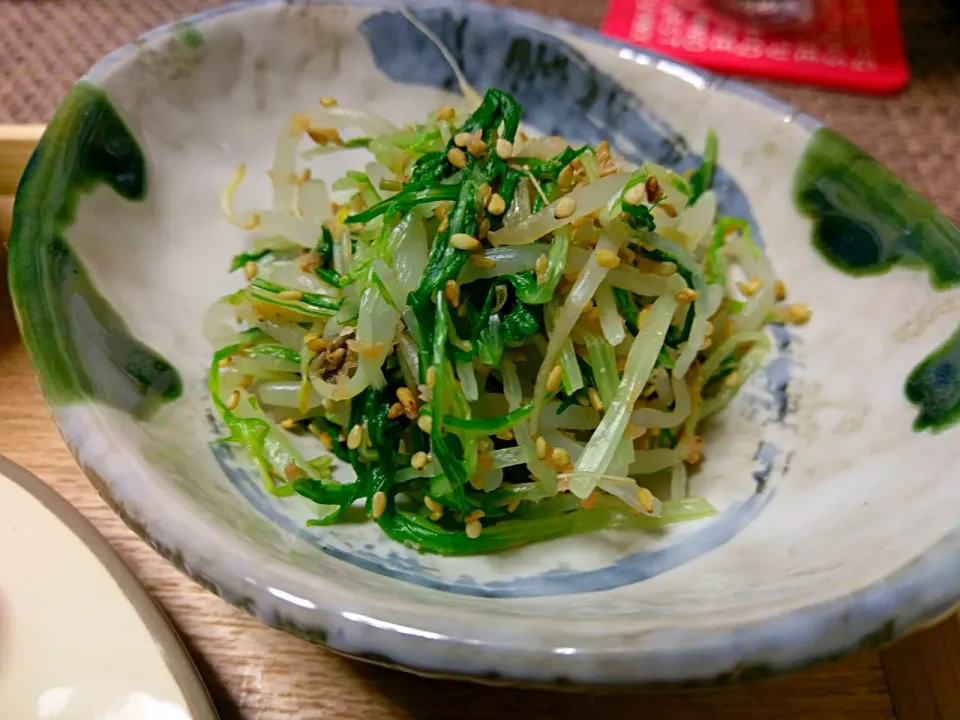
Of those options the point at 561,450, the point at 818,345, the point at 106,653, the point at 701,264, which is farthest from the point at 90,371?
the point at 818,345

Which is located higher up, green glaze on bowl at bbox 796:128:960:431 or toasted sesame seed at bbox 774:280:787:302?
green glaze on bowl at bbox 796:128:960:431

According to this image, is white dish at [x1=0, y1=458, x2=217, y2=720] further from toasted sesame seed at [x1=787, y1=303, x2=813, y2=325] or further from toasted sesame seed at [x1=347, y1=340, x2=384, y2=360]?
toasted sesame seed at [x1=787, y1=303, x2=813, y2=325]

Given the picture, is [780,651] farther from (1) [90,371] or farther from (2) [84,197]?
(2) [84,197]

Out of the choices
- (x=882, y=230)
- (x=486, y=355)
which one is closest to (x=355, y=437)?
(x=486, y=355)

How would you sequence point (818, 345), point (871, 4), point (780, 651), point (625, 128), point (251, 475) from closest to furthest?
point (780, 651) < point (251, 475) < point (818, 345) < point (625, 128) < point (871, 4)

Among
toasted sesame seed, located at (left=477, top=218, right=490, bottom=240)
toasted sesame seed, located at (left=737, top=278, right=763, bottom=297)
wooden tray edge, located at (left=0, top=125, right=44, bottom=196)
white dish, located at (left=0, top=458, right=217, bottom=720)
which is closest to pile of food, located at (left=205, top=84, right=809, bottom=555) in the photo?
toasted sesame seed, located at (left=477, top=218, right=490, bottom=240)

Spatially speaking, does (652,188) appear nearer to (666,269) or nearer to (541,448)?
(666,269)
